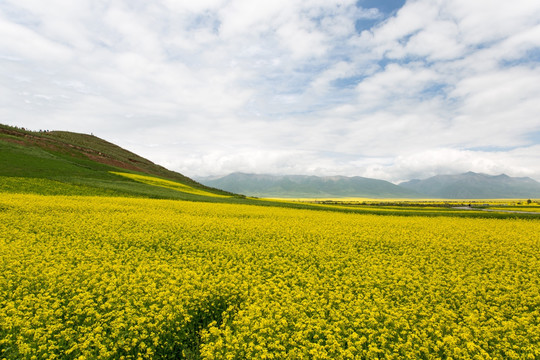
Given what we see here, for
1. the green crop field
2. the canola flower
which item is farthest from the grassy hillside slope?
the canola flower

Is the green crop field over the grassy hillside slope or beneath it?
beneath

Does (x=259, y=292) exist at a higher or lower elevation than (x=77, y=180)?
lower

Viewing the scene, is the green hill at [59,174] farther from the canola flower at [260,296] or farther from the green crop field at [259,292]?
the canola flower at [260,296]

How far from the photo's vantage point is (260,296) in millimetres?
10953

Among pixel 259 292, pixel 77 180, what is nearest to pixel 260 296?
pixel 259 292

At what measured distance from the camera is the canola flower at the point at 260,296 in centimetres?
780

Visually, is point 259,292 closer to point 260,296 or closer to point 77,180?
point 260,296

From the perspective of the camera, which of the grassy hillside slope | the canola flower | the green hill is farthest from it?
the green hill

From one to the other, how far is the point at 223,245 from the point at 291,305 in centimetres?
941

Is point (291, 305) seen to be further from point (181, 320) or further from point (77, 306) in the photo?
point (77, 306)

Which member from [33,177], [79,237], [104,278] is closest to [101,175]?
[33,177]

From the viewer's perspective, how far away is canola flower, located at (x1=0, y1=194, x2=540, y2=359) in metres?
7.80

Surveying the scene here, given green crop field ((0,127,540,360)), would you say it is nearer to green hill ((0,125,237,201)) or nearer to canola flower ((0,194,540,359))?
canola flower ((0,194,540,359))

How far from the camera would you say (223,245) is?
18359mm
